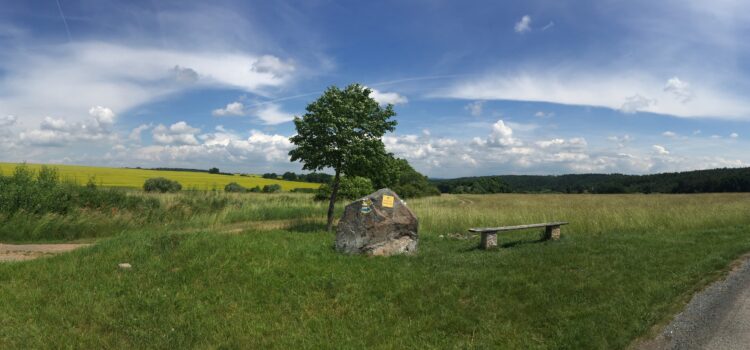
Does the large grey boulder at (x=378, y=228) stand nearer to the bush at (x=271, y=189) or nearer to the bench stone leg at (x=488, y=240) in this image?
the bench stone leg at (x=488, y=240)

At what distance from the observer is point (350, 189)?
30469 mm

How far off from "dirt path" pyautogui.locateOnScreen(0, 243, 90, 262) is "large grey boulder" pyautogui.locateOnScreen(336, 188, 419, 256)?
24.6ft

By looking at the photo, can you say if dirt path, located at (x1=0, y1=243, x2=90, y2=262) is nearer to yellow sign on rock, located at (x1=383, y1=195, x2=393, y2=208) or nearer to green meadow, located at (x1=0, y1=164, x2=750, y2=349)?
green meadow, located at (x1=0, y1=164, x2=750, y2=349)

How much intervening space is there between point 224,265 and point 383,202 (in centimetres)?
399

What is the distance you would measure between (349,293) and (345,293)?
75mm

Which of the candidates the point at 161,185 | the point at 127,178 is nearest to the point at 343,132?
the point at 161,185

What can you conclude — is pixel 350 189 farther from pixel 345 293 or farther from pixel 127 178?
pixel 127 178

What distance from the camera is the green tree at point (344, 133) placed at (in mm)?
13625

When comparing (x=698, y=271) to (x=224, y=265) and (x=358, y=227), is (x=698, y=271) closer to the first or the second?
(x=358, y=227)

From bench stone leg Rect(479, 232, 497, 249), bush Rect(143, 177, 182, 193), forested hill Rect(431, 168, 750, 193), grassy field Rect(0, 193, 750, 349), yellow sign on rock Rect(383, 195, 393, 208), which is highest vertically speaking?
forested hill Rect(431, 168, 750, 193)

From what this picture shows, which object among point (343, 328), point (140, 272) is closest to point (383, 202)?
point (343, 328)

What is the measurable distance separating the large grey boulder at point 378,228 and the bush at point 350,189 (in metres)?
19.2

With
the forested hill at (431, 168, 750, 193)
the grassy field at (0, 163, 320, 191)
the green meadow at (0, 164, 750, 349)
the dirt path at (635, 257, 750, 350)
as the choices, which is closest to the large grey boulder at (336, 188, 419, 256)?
the green meadow at (0, 164, 750, 349)

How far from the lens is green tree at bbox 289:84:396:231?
13625 mm
